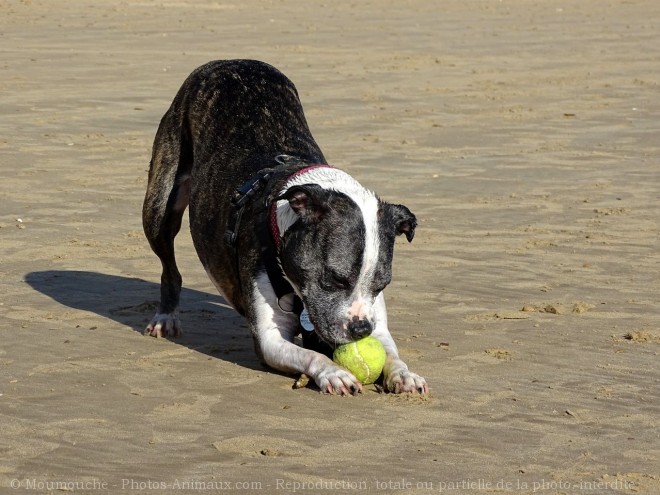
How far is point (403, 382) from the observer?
6941mm

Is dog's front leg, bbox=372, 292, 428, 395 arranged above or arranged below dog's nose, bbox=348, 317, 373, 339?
below

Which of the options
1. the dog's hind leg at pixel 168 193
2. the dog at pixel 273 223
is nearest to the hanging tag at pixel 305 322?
the dog at pixel 273 223

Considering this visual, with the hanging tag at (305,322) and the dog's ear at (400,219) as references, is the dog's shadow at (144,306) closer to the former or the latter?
the hanging tag at (305,322)

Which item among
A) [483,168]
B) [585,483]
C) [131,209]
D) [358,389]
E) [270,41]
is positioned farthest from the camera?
[270,41]

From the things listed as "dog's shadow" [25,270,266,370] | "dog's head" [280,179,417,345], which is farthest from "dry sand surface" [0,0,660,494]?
"dog's head" [280,179,417,345]

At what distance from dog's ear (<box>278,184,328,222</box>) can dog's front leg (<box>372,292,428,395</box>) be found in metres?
0.73

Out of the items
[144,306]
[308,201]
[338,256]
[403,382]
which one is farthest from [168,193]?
[403,382]

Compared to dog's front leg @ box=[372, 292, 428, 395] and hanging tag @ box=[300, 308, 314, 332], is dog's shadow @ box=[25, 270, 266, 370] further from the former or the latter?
dog's front leg @ box=[372, 292, 428, 395]

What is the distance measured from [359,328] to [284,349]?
19.3 inches

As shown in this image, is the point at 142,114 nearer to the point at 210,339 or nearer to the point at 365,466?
the point at 210,339

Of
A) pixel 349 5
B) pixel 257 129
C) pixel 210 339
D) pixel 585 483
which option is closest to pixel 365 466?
pixel 585 483

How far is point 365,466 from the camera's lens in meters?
5.78

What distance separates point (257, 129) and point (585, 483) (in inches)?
143

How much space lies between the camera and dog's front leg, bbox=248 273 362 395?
22.8 feet
